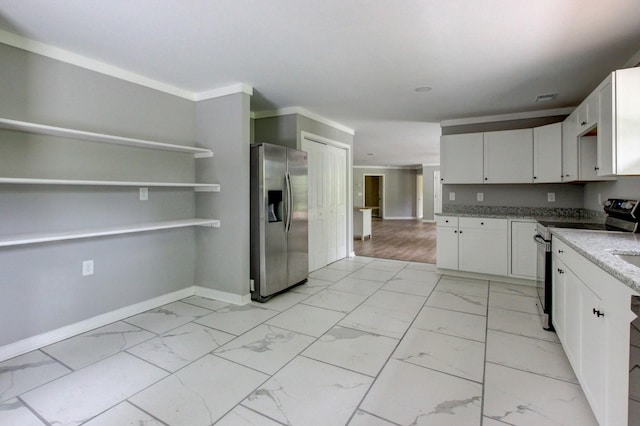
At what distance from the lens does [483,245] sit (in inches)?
167

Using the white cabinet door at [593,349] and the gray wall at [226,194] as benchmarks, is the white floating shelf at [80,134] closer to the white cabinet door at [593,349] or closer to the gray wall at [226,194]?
the gray wall at [226,194]

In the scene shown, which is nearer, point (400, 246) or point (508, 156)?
point (508, 156)

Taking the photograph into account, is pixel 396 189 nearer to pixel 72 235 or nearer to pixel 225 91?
pixel 225 91

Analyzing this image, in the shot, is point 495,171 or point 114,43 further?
point 495,171

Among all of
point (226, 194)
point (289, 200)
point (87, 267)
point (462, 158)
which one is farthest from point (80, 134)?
point (462, 158)

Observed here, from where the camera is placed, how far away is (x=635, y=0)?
75.0 inches

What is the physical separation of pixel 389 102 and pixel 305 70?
1422mm

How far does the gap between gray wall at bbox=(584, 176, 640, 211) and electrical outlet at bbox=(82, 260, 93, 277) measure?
443 centimetres

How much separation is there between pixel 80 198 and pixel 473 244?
4402mm

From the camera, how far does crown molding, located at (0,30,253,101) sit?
2.37m

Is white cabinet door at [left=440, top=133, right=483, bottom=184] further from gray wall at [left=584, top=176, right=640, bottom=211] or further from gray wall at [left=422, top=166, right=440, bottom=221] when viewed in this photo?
gray wall at [left=422, top=166, right=440, bottom=221]

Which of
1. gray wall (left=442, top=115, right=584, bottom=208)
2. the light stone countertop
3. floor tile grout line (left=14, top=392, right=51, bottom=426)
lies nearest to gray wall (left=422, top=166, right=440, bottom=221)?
gray wall (left=442, top=115, right=584, bottom=208)

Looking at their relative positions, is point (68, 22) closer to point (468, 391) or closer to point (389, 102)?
point (389, 102)

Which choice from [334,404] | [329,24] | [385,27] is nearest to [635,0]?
[385,27]
